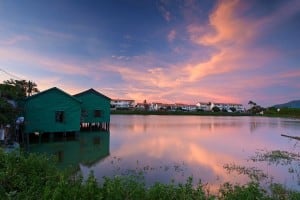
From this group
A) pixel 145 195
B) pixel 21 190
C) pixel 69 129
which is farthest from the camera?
pixel 69 129

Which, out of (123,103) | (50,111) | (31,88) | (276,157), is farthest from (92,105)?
(123,103)

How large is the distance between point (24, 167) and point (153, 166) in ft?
26.1

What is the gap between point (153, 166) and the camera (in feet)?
49.9

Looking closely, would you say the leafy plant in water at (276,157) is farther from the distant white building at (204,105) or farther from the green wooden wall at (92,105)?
the distant white building at (204,105)

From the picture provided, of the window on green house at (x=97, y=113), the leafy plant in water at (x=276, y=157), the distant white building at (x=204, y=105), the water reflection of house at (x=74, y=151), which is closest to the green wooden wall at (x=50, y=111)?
the water reflection of house at (x=74, y=151)

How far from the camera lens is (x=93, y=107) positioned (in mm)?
34938

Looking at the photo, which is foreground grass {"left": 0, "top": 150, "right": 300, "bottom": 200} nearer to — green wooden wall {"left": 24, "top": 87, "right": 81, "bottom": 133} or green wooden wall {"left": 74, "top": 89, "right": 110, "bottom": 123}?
green wooden wall {"left": 24, "top": 87, "right": 81, "bottom": 133}

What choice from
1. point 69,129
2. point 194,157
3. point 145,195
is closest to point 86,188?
point 145,195

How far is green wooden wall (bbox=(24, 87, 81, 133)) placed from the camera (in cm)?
2430

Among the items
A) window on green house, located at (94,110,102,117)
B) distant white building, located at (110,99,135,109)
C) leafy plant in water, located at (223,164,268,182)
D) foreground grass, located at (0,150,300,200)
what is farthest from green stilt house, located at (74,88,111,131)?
distant white building, located at (110,99,135,109)

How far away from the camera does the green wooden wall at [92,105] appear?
34.1m

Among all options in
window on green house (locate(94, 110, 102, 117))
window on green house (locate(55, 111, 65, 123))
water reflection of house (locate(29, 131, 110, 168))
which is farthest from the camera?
window on green house (locate(94, 110, 102, 117))

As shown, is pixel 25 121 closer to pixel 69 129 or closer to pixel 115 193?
pixel 69 129

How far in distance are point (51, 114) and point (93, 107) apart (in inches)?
381
